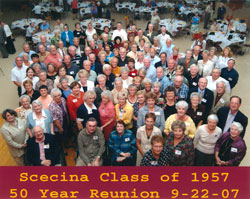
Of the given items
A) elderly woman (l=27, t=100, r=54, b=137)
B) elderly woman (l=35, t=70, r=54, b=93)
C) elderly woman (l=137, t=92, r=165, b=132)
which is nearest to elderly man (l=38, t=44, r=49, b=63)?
elderly woman (l=35, t=70, r=54, b=93)

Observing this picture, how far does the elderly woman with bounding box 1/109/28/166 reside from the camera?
332cm

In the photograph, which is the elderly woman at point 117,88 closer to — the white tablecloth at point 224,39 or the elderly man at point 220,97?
the elderly man at point 220,97

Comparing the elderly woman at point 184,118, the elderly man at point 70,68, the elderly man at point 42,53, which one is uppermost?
the elderly man at point 42,53

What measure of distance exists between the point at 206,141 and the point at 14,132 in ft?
8.78

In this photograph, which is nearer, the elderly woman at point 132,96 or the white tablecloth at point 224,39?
the elderly woman at point 132,96

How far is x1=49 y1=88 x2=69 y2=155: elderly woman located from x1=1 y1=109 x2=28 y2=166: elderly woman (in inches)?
18.5

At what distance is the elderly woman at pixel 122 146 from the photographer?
3.35 metres

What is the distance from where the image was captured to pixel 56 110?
A: 147 inches

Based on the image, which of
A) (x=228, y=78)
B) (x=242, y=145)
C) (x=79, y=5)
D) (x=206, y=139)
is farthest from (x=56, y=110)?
(x=79, y=5)

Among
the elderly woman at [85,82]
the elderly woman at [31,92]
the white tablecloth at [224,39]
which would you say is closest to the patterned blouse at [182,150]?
the elderly woman at [85,82]

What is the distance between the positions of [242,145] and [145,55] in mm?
3371

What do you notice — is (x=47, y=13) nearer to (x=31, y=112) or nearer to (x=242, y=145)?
(x=31, y=112)

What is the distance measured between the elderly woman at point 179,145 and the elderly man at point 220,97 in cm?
129

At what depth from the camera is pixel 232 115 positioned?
3490 mm
